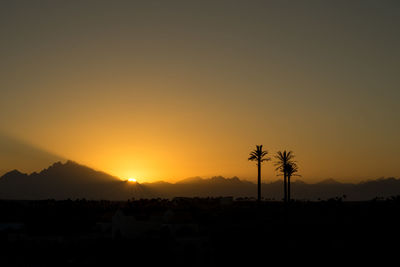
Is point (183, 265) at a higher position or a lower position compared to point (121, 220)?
lower

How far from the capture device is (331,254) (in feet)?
151

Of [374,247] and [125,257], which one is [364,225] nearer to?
[374,247]

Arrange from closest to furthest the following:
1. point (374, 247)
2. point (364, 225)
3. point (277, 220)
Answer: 1. point (374, 247)
2. point (364, 225)
3. point (277, 220)

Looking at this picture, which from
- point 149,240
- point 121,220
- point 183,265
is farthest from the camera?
point 121,220

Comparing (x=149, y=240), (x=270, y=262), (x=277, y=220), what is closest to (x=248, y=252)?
(x=270, y=262)

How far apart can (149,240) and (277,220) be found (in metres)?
22.0

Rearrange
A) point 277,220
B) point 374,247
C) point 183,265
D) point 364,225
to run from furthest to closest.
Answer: point 277,220
point 364,225
point 374,247
point 183,265

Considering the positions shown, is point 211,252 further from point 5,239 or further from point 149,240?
point 5,239

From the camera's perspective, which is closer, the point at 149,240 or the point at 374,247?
the point at 374,247

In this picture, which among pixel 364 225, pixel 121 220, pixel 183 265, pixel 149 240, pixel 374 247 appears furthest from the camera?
pixel 121 220

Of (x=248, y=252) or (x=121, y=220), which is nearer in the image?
(x=248, y=252)

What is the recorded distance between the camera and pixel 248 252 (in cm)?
4741

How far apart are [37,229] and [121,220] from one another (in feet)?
56.4

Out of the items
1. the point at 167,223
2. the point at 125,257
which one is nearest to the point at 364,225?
the point at 167,223
